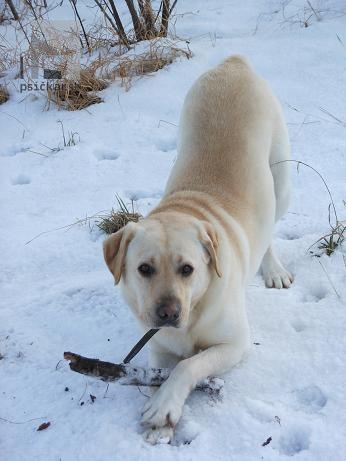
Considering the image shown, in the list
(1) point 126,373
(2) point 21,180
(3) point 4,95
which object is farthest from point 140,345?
(3) point 4,95

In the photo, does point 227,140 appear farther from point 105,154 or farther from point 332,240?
point 105,154

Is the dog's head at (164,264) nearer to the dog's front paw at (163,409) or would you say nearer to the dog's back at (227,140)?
the dog's front paw at (163,409)

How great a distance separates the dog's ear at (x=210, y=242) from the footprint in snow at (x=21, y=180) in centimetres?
257

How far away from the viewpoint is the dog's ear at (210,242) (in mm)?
2387

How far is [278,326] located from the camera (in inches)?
110

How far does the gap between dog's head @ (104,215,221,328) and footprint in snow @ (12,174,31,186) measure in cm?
240

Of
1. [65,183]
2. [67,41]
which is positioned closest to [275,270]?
[65,183]

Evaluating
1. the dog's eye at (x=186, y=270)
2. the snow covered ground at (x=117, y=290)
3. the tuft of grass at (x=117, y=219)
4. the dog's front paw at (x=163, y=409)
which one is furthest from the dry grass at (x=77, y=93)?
the dog's front paw at (x=163, y=409)

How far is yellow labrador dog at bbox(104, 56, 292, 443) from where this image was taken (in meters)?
2.27

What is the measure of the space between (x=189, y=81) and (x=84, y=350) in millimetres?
3475

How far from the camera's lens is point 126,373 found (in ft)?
7.71

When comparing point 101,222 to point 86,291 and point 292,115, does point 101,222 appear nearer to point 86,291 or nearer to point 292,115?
point 86,291

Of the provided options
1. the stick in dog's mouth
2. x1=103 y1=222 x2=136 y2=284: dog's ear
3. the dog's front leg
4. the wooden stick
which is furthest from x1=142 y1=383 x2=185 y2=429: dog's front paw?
x1=103 y1=222 x2=136 y2=284: dog's ear

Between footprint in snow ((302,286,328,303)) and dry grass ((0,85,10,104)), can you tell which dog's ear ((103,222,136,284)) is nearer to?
footprint in snow ((302,286,328,303))
